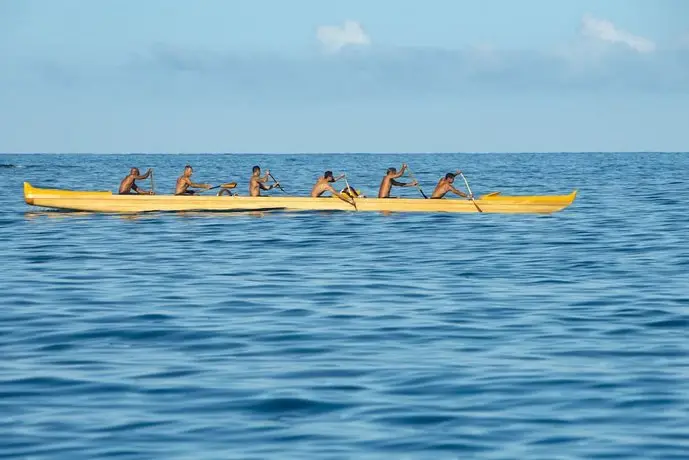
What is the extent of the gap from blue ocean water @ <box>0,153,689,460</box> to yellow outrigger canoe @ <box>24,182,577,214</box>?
7352 millimetres

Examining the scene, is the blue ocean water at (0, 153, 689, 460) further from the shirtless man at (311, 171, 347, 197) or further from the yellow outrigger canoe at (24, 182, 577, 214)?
the shirtless man at (311, 171, 347, 197)

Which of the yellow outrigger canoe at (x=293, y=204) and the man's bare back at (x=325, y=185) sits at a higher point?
the man's bare back at (x=325, y=185)

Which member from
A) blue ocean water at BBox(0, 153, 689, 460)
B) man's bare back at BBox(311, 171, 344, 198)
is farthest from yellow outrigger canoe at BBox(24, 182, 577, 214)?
blue ocean water at BBox(0, 153, 689, 460)

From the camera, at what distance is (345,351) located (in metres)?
14.8

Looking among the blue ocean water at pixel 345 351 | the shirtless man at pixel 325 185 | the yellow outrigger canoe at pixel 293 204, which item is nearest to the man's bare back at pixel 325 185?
the shirtless man at pixel 325 185

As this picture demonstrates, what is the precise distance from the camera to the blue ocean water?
35.3 ft

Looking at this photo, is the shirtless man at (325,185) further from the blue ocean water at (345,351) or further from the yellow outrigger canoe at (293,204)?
the blue ocean water at (345,351)

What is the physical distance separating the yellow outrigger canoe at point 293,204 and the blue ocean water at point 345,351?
7352mm

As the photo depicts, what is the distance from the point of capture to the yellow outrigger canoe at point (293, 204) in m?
37.4

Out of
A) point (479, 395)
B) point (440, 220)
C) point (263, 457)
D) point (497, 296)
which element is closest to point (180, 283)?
point (497, 296)

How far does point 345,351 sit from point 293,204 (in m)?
23.5

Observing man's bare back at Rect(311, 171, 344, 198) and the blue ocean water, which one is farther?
man's bare back at Rect(311, 171, 344, 198)

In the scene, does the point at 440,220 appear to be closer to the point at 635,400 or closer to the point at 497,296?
the point at 497,296

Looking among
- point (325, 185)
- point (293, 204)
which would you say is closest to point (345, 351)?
point (325, 185)
